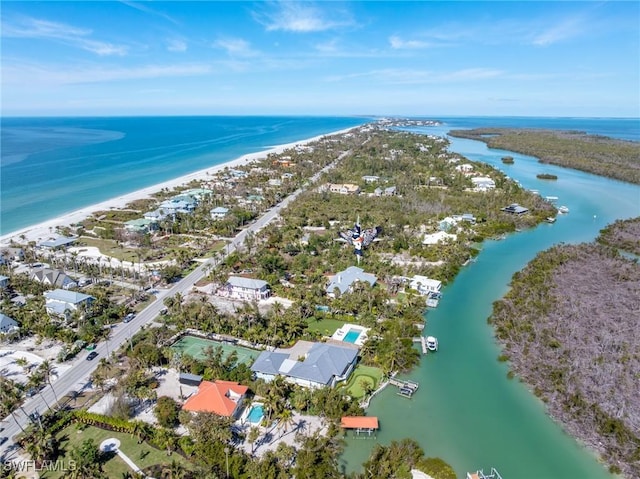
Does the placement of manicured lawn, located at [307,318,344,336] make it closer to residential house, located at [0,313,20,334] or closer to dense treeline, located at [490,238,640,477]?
dense treeline, located at [490,238,640,477]

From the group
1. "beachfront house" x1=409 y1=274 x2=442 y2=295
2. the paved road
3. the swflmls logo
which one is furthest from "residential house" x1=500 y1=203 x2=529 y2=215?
the swflmls logo

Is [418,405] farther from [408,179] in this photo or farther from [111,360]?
[408,179]

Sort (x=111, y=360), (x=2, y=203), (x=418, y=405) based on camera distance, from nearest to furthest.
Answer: (x=418, y=405) < (x=111, y=360) < (x=2, y=203)

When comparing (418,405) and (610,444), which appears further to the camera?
(418,405)

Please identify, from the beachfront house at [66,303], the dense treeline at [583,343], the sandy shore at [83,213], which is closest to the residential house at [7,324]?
the beachfront house at [66,303]

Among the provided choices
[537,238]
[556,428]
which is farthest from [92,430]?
[537,238]

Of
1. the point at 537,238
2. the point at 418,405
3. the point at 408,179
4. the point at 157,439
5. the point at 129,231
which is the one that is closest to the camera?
the point at 157,439
